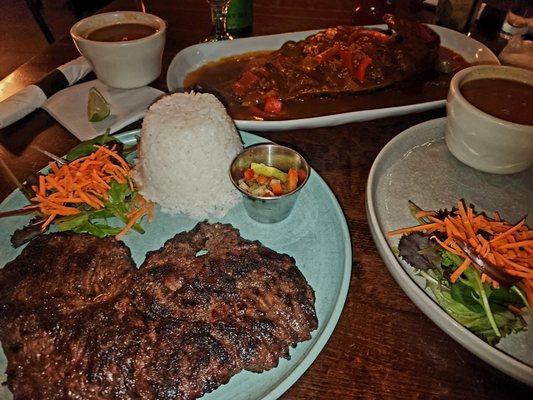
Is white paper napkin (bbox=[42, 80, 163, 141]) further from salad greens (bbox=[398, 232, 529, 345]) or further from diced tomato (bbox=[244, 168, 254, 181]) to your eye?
salad greens (bbox=[398, 232, 529, 345])

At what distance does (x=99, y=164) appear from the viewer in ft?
8.07

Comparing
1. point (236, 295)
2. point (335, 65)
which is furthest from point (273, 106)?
point (236, 295)

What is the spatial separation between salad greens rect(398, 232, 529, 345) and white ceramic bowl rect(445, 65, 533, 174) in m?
0.87

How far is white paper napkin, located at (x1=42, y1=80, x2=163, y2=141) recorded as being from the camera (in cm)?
292

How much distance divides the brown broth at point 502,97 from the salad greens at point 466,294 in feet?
3.61

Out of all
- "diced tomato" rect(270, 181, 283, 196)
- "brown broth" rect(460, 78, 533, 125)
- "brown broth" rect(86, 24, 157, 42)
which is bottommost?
"diced tomato" rect(270, 181, 283, 196)

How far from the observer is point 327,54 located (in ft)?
11.9

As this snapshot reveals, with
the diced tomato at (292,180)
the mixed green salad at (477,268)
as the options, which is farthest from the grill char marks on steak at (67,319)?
the mixed green salad at (477,268)

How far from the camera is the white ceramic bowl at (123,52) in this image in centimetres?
307

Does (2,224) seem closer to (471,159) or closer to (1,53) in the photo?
(471,159)

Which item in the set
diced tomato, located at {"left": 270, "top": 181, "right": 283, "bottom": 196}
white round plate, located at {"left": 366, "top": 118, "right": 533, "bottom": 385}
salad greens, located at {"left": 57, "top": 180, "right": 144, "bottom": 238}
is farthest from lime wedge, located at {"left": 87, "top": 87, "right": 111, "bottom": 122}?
white round plate, located at {"left": 366, "top": 118, "right": 533, "bottom": 385}

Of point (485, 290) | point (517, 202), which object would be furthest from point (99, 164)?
point (517, 202)

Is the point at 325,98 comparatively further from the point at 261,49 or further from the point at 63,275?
the point at 63,275

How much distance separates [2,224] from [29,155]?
0.73m
